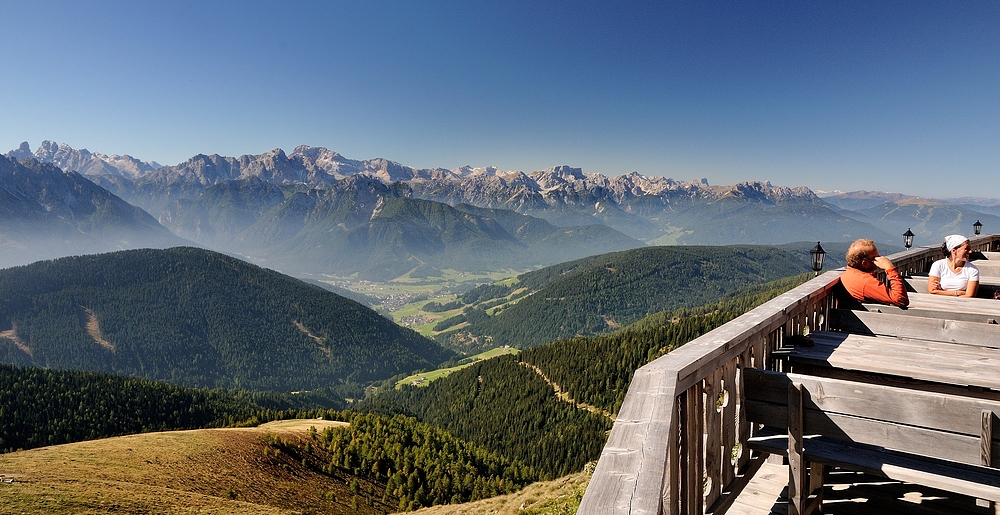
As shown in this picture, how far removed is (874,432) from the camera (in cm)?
361

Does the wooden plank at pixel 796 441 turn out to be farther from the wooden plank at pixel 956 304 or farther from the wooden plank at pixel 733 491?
the wooden plank at pixel 956 304

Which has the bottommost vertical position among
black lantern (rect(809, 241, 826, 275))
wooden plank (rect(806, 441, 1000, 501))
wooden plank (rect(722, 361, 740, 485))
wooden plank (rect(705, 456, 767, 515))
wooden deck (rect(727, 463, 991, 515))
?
wooden deck (rect(727, 463, 991, 515))

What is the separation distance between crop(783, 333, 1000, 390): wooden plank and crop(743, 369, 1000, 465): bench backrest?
1028 millimetres

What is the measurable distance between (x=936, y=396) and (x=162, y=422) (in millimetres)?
132794

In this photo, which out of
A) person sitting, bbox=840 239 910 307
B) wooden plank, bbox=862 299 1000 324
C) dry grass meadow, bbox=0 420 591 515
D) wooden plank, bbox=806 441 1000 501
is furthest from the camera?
dry grass meadow, bbox=0 420 591 515

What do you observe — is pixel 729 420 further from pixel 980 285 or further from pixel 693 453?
pixel 980 285

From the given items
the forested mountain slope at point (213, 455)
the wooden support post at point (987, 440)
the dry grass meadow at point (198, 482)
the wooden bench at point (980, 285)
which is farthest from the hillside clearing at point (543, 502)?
the forested mountain slope at point (213, 455)

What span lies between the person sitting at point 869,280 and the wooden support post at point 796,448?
4.03 m

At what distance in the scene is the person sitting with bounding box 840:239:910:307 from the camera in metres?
6.54

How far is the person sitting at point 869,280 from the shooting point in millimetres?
6539

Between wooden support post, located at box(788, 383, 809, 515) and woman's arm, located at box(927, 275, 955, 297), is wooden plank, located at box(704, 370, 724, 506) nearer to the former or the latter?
wooden support post, located at box(788, 383, 809, 515)

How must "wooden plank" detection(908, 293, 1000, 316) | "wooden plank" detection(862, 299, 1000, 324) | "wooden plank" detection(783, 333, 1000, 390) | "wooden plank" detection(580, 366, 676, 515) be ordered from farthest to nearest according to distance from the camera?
"wooden plank" detection(908, 293, 1000, 316), "wooden plank" detection(862, 299, 1000, 324), "wooden plank" detection(783, 333, 1000, 390), "wooden plank" detection(580, 366, 676, 515)

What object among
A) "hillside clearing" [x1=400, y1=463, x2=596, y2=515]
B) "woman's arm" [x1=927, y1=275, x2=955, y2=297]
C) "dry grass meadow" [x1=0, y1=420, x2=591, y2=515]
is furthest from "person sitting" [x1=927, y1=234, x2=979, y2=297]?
"dry grass meadow" [x1=0, y1=420, x2=591, y2=515]

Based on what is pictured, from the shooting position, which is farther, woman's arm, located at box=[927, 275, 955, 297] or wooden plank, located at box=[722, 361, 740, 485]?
woman's arm, located at box=[927, 275, 955, 297]
